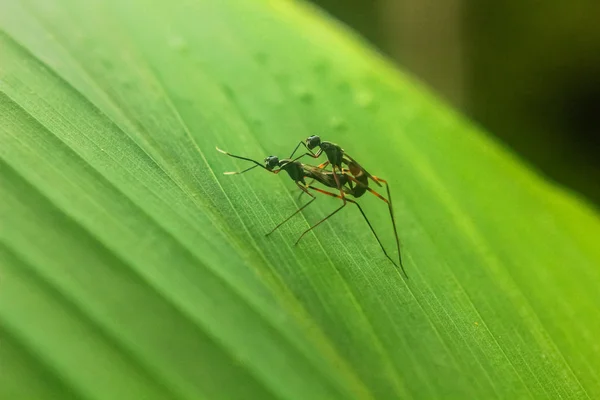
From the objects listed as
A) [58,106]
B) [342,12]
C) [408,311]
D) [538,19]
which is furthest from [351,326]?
[538,19]

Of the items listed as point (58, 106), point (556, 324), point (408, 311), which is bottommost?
point (556, 324)

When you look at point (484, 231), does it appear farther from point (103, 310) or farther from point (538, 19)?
point (538, 19)

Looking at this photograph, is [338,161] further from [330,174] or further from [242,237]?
[242,237]

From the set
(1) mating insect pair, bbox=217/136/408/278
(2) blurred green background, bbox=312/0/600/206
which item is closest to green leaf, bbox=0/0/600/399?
(1) mating insect pair, bbox=217/136/408/278

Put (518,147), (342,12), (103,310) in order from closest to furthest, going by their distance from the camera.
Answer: (103,310)
(342,12)
(518,147)

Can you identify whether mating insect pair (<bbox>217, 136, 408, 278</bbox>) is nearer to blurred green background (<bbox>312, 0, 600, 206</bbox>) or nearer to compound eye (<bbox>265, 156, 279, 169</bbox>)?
compound eye (<bbox>265, 156, 279, 169</bbox>)
